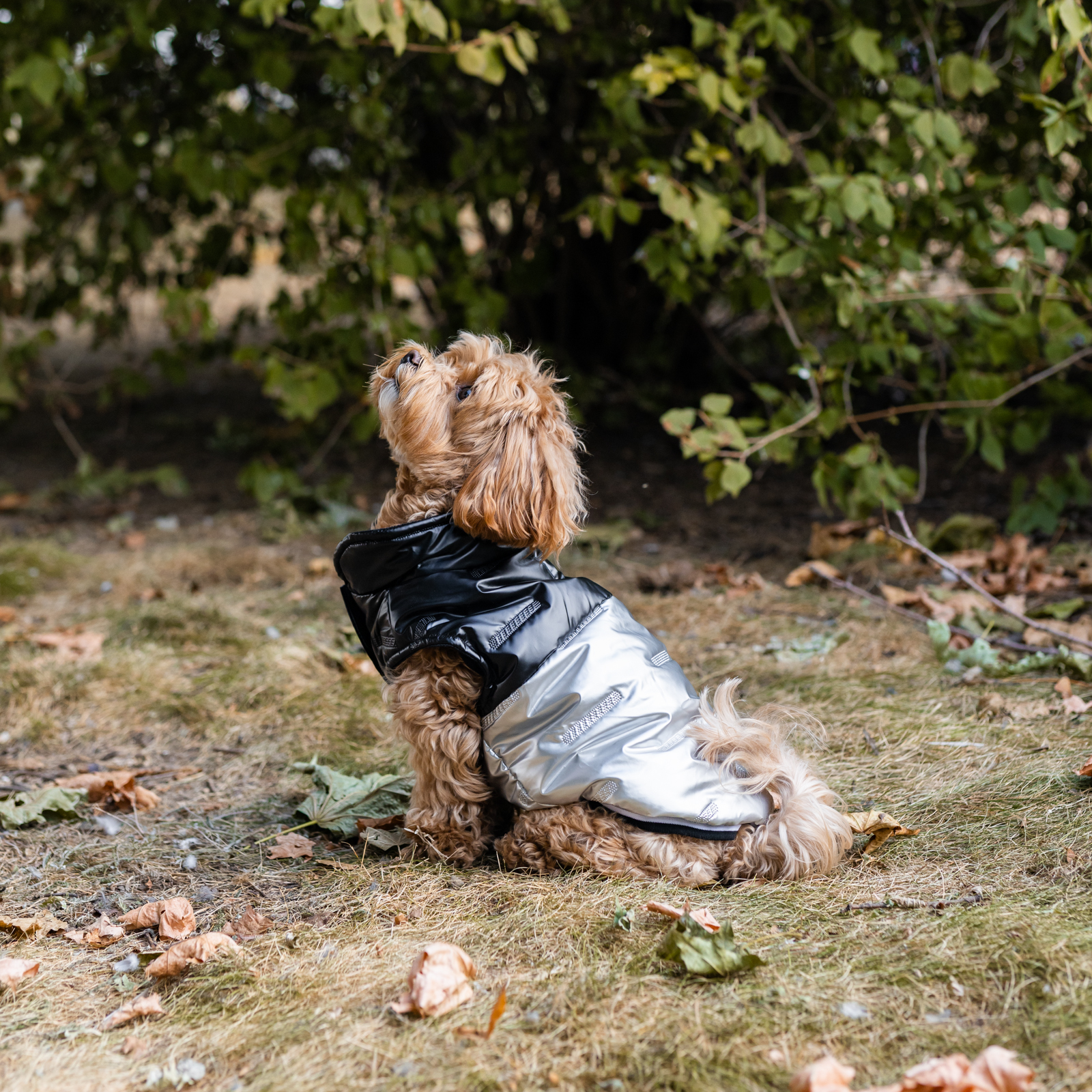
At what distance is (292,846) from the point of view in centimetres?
317

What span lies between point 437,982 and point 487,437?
1338 mm

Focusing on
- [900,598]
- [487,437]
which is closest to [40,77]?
[487,437]

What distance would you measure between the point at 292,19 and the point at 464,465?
4441 mm

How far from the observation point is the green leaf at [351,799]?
3.30m

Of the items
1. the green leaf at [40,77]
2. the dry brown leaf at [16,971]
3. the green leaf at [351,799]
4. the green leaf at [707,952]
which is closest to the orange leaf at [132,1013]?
the dry brown leaf at [16,971]

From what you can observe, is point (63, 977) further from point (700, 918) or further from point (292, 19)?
point (292, 19)

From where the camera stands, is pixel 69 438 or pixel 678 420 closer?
pixel 678 420

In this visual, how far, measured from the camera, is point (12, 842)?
321cm

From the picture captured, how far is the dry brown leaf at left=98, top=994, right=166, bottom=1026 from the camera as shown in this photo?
7.50ft

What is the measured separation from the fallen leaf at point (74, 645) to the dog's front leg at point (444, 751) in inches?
86.1

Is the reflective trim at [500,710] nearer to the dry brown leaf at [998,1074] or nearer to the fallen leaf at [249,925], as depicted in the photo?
the fallen leaf at [249,925]

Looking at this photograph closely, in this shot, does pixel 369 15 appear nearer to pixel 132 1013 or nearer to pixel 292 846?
pixel 292 846

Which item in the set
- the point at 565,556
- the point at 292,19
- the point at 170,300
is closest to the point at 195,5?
the point at 292,19

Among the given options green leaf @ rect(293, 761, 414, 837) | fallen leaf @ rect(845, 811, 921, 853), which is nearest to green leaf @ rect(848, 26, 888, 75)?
fallen leaf @ rect(845, 811, 921, 853)
